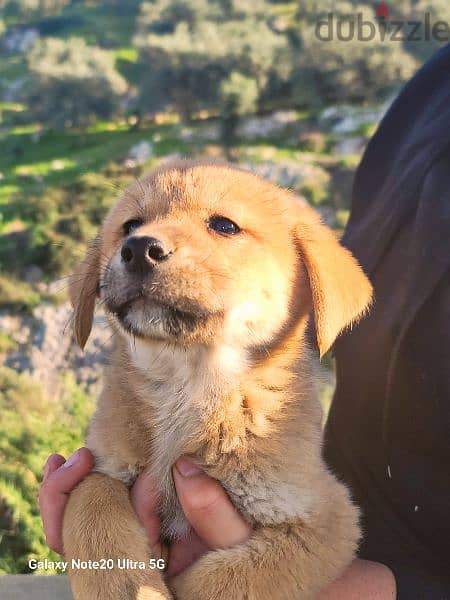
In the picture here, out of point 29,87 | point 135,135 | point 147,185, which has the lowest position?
point 135,135

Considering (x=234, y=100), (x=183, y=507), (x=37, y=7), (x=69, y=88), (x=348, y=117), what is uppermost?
(x=37, y=7)

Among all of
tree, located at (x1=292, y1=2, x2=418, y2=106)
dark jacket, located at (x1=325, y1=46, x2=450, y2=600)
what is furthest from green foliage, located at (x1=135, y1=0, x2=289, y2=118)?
dark jacket, located at (x1=325, y1=46, x2=450, y2=600)

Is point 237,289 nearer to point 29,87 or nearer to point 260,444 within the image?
point 260,444

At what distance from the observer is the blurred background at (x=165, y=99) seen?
13891mm

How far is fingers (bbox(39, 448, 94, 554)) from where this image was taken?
2.11 meters

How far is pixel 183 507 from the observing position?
6.55 ft

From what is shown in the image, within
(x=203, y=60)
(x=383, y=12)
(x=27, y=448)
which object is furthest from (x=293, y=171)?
(x=27, y=448)

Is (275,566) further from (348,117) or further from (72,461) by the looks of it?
(348,117)

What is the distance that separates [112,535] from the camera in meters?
1.90

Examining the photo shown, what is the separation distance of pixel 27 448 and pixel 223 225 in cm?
397

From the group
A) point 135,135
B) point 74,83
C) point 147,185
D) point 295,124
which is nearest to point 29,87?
point 74,83

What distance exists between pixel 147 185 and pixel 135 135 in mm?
17167

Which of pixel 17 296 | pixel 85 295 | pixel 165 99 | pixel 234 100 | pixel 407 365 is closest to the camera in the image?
pixel 407 365

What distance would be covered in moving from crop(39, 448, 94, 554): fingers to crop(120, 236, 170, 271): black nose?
2.30ft
